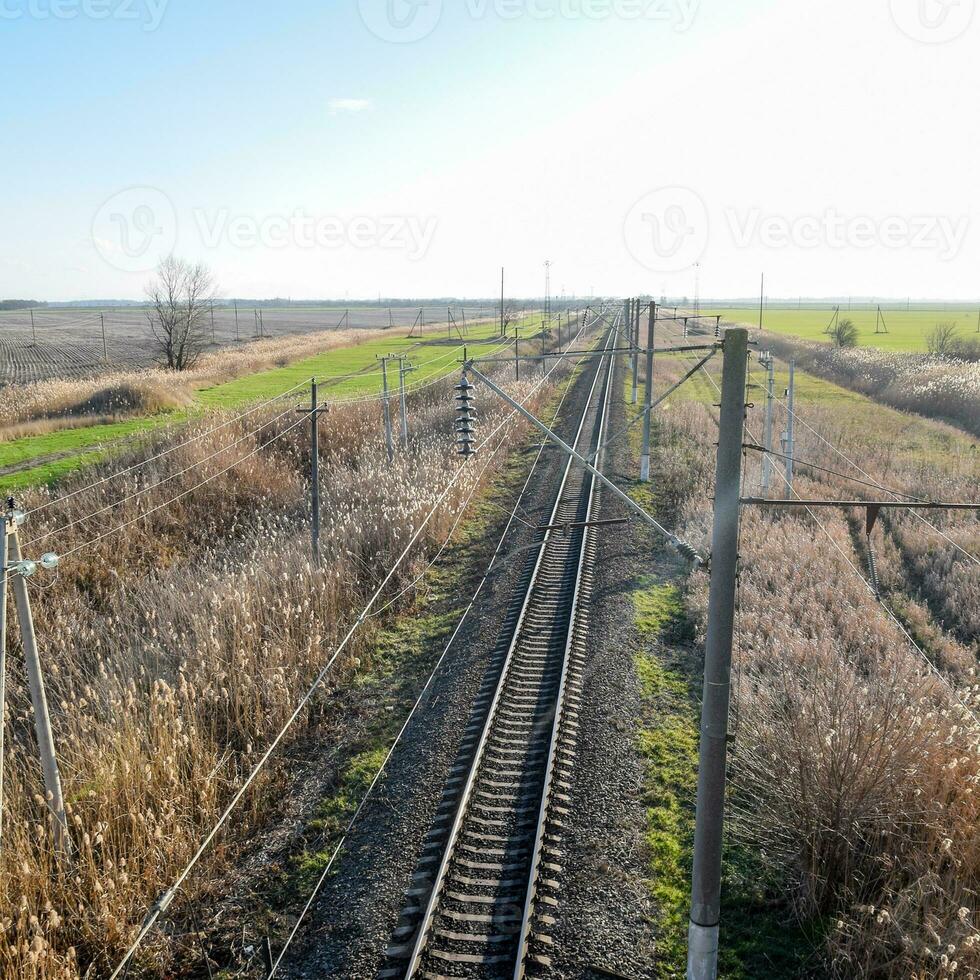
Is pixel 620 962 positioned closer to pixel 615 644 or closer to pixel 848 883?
pixel 848 883

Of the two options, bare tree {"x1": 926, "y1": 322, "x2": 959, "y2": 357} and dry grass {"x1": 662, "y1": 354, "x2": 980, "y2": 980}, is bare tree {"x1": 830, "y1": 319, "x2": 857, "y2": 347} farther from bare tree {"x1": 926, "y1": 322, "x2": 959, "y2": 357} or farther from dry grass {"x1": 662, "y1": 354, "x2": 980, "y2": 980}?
dry grass {"x1": 662, "y1": 354, "x2": 980, "y2": 980}

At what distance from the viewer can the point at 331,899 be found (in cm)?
658

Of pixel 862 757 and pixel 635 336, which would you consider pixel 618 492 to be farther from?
pixel 635 336

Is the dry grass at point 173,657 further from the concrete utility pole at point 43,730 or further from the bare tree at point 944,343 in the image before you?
the bare tree at point 944,343

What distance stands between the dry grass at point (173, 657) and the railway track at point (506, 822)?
6.54 feet

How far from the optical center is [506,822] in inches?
295

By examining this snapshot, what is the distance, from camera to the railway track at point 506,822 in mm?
5941

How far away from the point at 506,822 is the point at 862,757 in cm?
332

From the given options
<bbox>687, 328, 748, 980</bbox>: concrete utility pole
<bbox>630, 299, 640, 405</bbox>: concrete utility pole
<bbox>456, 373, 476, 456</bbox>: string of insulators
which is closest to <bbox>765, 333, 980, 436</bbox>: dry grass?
<bbox>630, 299, 640, 405</bbox>: concrete utility pole

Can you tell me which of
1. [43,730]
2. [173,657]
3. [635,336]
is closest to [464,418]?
[173,657]

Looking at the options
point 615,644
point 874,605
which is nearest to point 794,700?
point 615,644

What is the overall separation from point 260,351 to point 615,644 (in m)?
57.2

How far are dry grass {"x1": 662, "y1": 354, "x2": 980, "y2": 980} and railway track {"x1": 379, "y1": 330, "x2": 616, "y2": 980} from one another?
1980 millimetres

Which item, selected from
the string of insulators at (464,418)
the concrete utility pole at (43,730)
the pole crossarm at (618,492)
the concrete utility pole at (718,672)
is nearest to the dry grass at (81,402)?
the string of insulators at (464,418)
